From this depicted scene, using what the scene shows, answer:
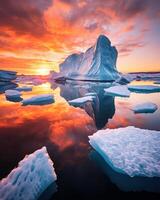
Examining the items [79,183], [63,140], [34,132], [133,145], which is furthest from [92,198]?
[34,132]

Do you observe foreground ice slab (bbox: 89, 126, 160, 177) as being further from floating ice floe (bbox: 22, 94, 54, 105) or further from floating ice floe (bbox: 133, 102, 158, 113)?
floating ice floe (bbox: 22, 94, 54, 105)

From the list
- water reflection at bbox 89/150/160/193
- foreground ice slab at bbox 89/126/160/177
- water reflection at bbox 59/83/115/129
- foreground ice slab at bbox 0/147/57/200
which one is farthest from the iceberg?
water reflection at bbox 89/150/160/193

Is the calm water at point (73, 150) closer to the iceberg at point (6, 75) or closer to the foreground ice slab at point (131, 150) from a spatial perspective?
the foreground ice slab at point (131, 150)

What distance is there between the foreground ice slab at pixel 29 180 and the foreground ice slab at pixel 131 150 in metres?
0.90

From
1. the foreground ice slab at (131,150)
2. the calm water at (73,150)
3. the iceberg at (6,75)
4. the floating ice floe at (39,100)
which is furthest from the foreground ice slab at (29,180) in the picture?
the iceberg at (6,75)

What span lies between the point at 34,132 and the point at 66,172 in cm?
187

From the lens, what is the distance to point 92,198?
1.90 meters

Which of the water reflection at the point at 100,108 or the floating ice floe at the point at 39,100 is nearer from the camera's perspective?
the water reflection at the point at 100,108

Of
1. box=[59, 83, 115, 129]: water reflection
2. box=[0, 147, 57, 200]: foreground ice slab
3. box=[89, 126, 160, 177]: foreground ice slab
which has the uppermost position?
box=[0, 147, 57, 200]: foreground ice slab

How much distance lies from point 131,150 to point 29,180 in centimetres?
155

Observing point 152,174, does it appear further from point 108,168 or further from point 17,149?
point 17,149

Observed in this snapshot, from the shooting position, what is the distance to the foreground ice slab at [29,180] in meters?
1.66

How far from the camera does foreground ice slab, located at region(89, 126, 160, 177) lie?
2.19m

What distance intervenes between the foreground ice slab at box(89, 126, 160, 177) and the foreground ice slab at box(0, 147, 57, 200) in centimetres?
90
